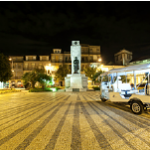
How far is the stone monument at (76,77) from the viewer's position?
104 ft

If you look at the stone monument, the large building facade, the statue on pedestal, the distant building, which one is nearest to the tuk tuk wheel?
the stone monument

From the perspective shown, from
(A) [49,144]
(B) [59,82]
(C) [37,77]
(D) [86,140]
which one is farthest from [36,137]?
(B) [59,82]

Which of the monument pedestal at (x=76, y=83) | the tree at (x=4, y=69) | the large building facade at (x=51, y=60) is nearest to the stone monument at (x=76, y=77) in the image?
the monument pedestal at (x=76, y=83)

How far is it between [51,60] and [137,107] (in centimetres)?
6114

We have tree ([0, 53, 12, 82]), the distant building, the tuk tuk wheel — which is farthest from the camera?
the distant building

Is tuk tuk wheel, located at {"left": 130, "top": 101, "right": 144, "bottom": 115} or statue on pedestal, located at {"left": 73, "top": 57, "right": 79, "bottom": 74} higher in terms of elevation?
statue on pedestal, located at {"left": 73, "top": 57, "right": 79, "bottom": 74}

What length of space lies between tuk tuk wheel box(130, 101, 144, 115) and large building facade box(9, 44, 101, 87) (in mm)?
56954

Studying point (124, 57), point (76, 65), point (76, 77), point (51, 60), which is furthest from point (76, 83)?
point (124, 57)

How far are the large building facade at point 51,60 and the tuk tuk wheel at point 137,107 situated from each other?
187 ft

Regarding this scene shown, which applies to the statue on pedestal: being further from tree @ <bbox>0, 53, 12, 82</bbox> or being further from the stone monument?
tree @ <bbox>0, 53, 12, 82</bbox>

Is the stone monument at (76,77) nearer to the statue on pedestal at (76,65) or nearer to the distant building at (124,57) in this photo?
the statue on pedestal at (76,65)

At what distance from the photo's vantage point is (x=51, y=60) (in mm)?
66375

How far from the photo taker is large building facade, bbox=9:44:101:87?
6475 cm

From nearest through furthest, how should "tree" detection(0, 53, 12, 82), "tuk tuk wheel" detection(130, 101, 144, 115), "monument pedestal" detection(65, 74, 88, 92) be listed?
"tuk tuk wheel" detection(130, 101, 144, 115), "tree" detection(0, 53, 12, 82), "monument pedestal" detection(65, 74, 88, 92)
